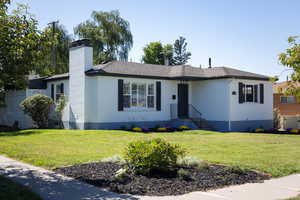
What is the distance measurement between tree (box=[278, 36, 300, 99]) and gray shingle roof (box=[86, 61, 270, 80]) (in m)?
13.5

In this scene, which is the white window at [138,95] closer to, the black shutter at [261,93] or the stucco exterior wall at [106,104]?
the stucco exterior wall at [106,104]

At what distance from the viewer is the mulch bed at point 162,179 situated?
6.55 metres

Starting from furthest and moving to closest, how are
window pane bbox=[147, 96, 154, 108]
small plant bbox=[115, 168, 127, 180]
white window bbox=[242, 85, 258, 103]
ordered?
white window bbox=[242, 85, 258, 103]
window pane bbox=[147, 96, 154, 108]
small plant bbox=[115, 168, 127, 180]

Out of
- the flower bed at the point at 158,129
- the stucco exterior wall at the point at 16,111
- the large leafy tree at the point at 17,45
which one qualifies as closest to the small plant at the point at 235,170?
the large leafy tree at the point at 17,45

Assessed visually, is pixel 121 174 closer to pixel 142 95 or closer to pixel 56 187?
pixel 56 187

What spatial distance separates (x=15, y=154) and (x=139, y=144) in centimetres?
484

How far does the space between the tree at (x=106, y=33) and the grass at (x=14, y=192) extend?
3040 centimetres

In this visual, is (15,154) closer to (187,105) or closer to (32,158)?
(32,158)

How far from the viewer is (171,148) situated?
7.78 meters

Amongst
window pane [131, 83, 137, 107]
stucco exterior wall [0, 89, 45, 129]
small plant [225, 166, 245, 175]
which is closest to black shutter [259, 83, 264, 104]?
window pane [131, 83, 137, 107]

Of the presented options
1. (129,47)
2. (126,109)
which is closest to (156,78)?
(126,109)

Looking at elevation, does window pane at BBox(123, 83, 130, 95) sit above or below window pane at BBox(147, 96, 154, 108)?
above

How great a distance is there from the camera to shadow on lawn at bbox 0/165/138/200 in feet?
19.8

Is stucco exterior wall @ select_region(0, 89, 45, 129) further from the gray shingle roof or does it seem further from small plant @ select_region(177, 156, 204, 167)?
small plant @ select_region(177, 156, 204, 167)
